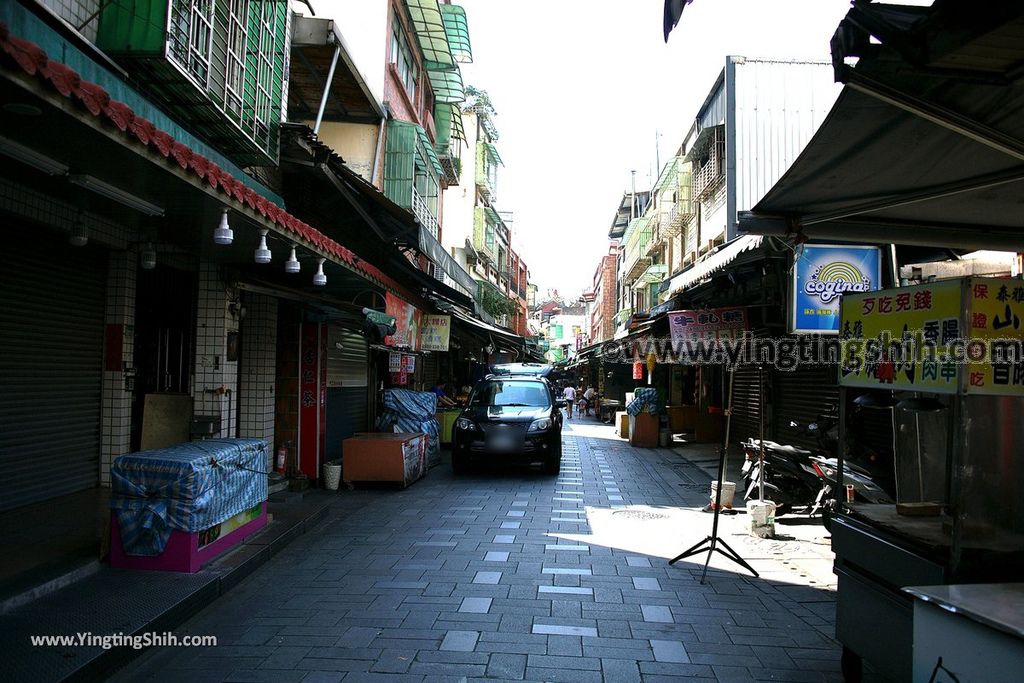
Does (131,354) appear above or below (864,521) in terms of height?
above

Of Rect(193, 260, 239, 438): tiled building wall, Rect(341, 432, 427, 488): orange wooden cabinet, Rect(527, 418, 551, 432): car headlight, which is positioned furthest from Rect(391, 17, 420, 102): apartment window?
Rect(341, 432, 427, 488): orange wooden cabinet

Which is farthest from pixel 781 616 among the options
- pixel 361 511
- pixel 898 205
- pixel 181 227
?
pixel 181 227

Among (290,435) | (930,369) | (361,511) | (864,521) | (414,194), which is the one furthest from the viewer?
(414,194)

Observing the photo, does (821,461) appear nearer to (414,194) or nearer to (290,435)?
(290,435)

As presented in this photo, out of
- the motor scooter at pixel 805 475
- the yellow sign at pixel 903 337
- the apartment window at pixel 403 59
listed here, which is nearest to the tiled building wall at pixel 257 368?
the motor scooter at pixel 805 475

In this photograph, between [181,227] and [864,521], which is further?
[181,227]

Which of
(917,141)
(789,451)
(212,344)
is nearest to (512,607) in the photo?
(917,141)

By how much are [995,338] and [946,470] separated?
0.77 meters

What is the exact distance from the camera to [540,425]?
38.5 feet

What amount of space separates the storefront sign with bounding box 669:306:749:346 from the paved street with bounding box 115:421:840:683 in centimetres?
371

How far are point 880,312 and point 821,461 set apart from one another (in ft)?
15.4

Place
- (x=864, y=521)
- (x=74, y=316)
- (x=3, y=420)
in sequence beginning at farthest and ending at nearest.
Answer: (x=74, y=316)
(x=3, y=420)
(x=864, y=521)

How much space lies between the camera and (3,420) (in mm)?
5980

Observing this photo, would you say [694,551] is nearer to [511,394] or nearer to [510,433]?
[510,433]
